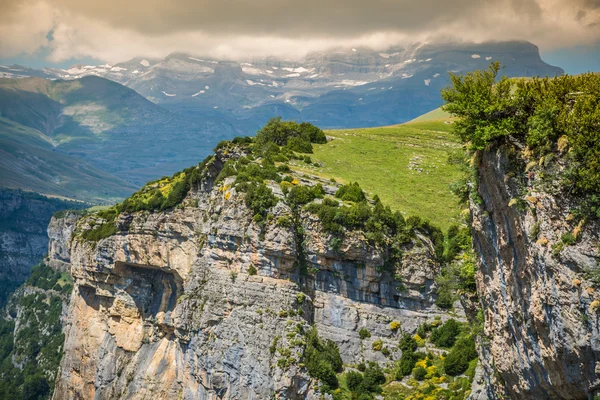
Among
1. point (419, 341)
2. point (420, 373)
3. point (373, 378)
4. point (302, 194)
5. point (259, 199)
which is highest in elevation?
point (302, 194)

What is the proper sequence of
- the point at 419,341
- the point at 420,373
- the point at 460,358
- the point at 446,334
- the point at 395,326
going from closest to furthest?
the point at 460,358
the point at 420,373
the point at 446,334
the point at 419,341
the point at 395,326

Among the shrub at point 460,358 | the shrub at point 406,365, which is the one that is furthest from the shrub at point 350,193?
the shrub at point 460,358

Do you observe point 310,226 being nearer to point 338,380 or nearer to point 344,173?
point 338,380

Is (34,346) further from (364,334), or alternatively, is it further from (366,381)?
(366,381)

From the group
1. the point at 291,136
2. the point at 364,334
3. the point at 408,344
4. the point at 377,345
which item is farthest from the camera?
the point at 291,136

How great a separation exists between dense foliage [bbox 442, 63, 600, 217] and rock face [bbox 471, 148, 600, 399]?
67cm

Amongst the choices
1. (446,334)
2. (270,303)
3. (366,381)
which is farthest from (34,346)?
(446,334)

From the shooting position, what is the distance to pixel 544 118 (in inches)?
724

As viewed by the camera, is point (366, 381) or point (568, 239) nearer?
point (568, 239)

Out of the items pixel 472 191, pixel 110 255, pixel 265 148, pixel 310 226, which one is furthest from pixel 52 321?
pixel 472 191

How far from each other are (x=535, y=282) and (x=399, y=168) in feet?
148

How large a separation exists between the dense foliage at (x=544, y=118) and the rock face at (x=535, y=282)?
26.5 inches

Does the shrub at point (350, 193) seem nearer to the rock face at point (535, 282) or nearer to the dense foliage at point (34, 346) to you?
the rock face at point (535, 282)

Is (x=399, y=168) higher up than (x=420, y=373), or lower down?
higher up
